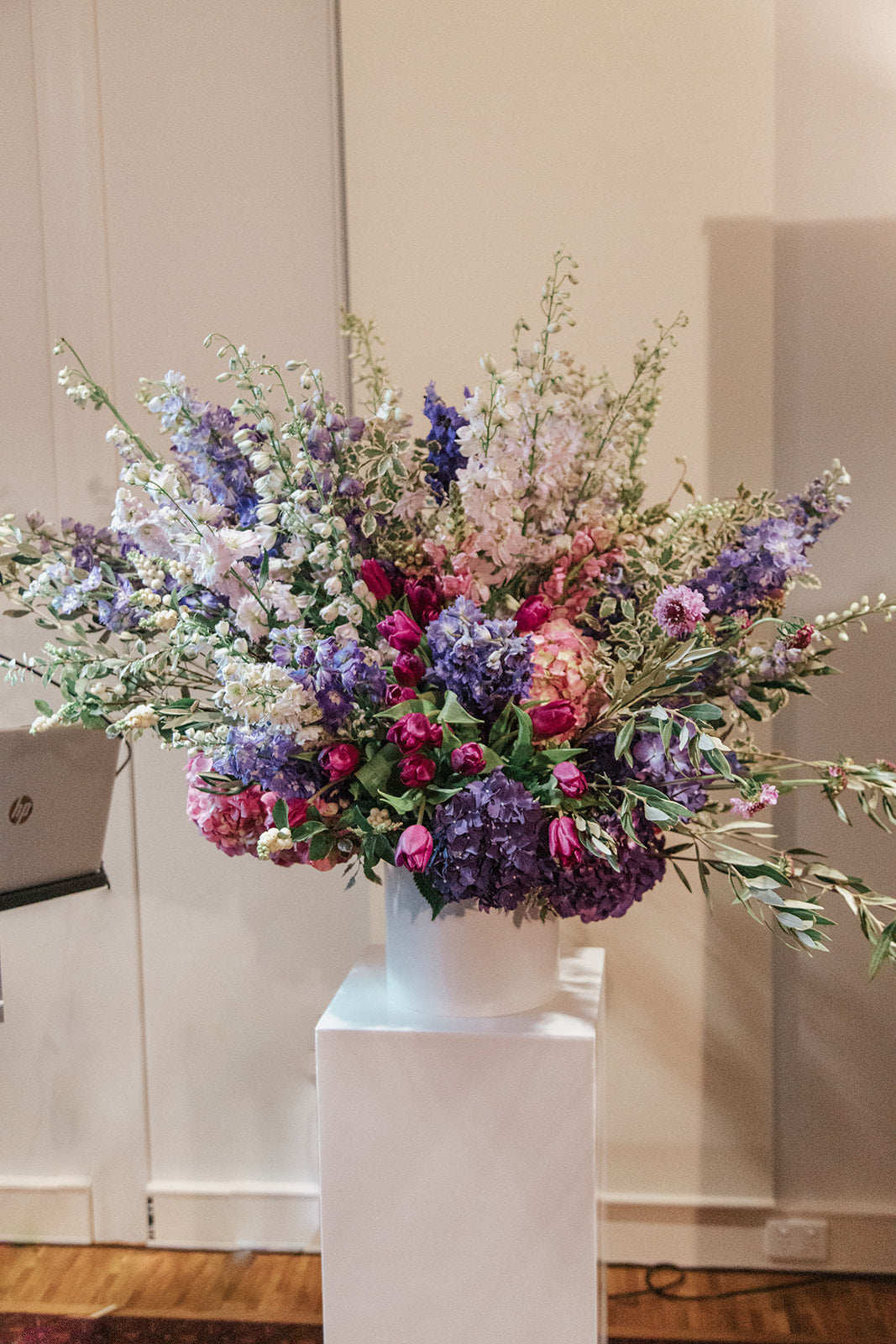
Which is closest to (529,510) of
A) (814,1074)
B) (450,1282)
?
(450,1282)

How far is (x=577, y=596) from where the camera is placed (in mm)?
1204

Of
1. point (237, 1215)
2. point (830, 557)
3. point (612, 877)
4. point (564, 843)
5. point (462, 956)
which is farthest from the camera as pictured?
point (237, 1215)

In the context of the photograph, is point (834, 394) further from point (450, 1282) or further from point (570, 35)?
point (450, 1282)

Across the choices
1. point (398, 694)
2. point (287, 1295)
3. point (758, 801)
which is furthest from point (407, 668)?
point (287, 1295)

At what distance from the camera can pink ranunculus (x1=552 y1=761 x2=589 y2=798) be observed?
96cm

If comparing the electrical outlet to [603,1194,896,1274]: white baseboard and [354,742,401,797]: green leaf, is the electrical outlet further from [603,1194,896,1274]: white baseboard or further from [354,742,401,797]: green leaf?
[354,742,401,797]: green leaf

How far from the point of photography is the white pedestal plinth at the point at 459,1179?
1138mm

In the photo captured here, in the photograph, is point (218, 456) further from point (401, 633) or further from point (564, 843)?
point (564, 843)

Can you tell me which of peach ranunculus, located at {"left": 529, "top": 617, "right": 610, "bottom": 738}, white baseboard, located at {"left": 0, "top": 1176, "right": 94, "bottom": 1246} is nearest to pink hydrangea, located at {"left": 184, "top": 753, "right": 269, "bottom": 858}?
peach ranunculus, located at {"left": 529, "top": 617, "right": 610, "bottom": 738}

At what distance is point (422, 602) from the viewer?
3.65 ft

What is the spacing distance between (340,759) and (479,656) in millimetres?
167

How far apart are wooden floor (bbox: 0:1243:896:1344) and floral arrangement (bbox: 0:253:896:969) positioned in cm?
120

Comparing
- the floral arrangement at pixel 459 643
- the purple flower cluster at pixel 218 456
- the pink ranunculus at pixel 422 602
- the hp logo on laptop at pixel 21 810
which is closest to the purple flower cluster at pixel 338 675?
the floral arrangement at pixel 459 643

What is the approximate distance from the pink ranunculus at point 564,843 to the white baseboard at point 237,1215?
151 cm
